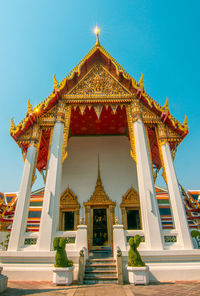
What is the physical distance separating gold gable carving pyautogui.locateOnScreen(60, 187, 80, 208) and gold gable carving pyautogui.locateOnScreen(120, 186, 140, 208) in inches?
87.0

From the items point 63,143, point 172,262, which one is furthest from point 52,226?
point 172,262

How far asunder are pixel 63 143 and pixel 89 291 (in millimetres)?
4674

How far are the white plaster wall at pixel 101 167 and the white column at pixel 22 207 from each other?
299 cm

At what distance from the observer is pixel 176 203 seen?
5887 mm

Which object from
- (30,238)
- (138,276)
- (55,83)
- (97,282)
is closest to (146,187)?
(138,276)

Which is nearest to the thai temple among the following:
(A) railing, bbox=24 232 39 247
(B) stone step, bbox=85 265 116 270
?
(A) railing, bbox=24 232 39 247

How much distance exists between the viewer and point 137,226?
8.29 m

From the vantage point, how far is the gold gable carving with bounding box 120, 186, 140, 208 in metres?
8.43

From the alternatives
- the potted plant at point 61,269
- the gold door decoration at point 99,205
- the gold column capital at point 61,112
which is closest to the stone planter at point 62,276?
the potted plant at point 61,269

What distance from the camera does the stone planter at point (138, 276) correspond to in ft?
13.9

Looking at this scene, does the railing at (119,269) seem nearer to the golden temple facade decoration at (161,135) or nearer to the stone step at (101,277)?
the stone step at (101,277)

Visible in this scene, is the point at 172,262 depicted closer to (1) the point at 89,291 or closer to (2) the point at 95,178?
(1) the point at 89,291

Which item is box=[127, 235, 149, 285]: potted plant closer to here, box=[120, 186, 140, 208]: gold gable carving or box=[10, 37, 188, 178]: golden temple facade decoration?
box=[10, 37, 188, 178]: golden temple facade decoration

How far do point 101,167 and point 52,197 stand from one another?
4.09 metres
